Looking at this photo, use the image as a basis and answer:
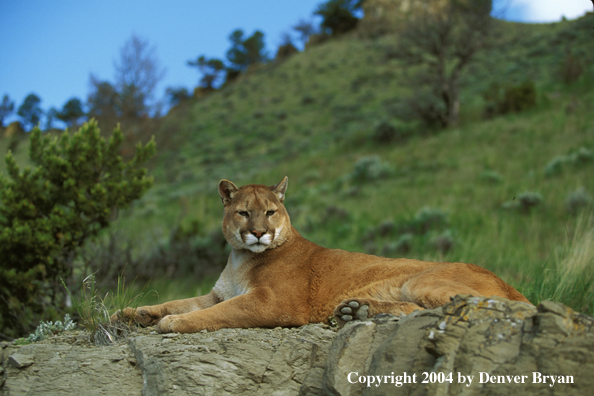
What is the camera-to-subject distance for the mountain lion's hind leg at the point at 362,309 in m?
3.83

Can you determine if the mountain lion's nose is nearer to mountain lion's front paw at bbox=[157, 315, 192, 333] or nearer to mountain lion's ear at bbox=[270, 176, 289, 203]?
mountain lion's ear at bbox=[270, 176, 289, 203]

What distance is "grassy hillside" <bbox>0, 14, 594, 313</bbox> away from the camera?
417 inches

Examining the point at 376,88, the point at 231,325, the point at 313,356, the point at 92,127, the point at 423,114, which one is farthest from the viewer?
the point at 376,88

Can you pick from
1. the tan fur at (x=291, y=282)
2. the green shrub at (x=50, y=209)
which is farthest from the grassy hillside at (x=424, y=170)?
the green shrub at (x=50, y=209)

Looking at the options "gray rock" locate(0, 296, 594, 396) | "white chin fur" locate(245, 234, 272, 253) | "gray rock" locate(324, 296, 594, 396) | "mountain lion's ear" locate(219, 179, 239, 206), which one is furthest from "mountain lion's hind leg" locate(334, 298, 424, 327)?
"mountain lion's ear" locate(219, 179, 239, 206)

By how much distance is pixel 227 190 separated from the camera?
515 centimetres

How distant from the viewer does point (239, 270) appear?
484 cm

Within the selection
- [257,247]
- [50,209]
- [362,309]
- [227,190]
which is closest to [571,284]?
[362,309]

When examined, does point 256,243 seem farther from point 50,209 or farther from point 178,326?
point 50,209

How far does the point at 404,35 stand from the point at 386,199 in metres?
12.4

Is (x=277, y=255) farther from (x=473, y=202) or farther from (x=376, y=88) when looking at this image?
(x=376, y=88)

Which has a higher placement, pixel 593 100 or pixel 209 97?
pixel 209 97

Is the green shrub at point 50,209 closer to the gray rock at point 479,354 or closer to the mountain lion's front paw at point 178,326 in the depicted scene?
the mountain lion's front paw at point 178,326

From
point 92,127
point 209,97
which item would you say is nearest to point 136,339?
point 92,127
